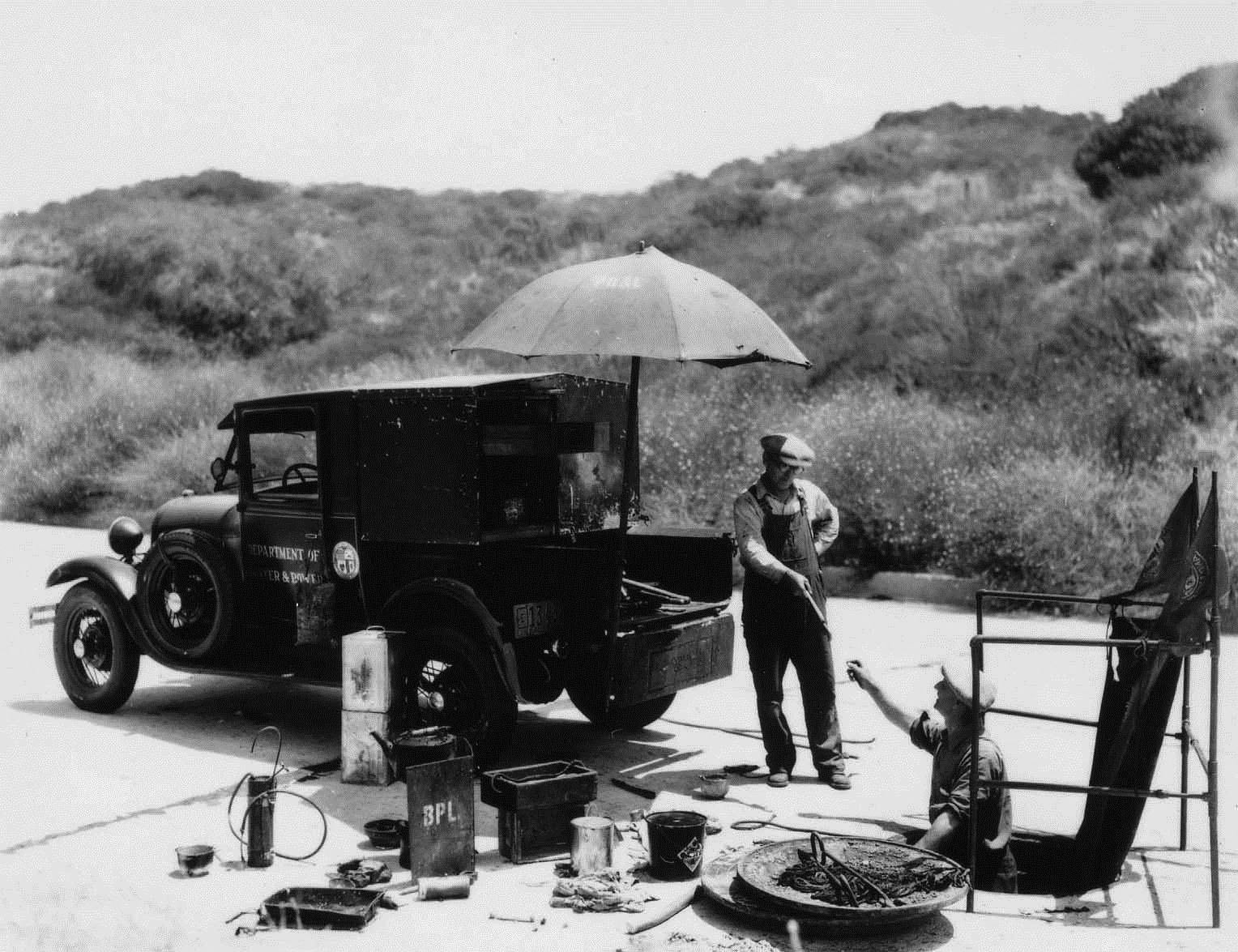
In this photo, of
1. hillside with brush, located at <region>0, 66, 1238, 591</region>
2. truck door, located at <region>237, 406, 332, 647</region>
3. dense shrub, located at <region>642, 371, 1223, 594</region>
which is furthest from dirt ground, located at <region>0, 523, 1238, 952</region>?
hillside with brush, located at <region>0, 66, 1238, 591</region>

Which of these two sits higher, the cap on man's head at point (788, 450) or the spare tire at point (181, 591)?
the cap on man's head at point (788, 450)

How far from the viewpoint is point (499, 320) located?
697 cm

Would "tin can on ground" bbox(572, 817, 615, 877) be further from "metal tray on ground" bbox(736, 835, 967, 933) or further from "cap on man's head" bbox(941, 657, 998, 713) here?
"cap on man's head" bbox(941, 657, 998, 713)

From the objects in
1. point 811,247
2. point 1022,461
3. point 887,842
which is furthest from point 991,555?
point 811,247

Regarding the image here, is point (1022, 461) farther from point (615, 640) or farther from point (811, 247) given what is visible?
point (811, 247)

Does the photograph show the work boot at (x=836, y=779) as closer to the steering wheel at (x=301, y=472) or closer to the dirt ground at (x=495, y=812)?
the dirt ground at (x=495, y=812)

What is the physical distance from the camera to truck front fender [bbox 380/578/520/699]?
6727 millimetres

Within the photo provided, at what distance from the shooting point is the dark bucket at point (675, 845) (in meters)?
5.36

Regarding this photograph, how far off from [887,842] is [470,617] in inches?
101

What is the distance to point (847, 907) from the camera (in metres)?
4.68

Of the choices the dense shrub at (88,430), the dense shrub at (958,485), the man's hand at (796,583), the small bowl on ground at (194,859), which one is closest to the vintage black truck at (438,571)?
the man's hand at (796,583)

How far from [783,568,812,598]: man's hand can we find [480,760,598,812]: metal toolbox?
1.45m

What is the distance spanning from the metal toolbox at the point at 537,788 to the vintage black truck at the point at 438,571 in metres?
0.74

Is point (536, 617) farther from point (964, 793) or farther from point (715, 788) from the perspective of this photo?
point (964, 793)
